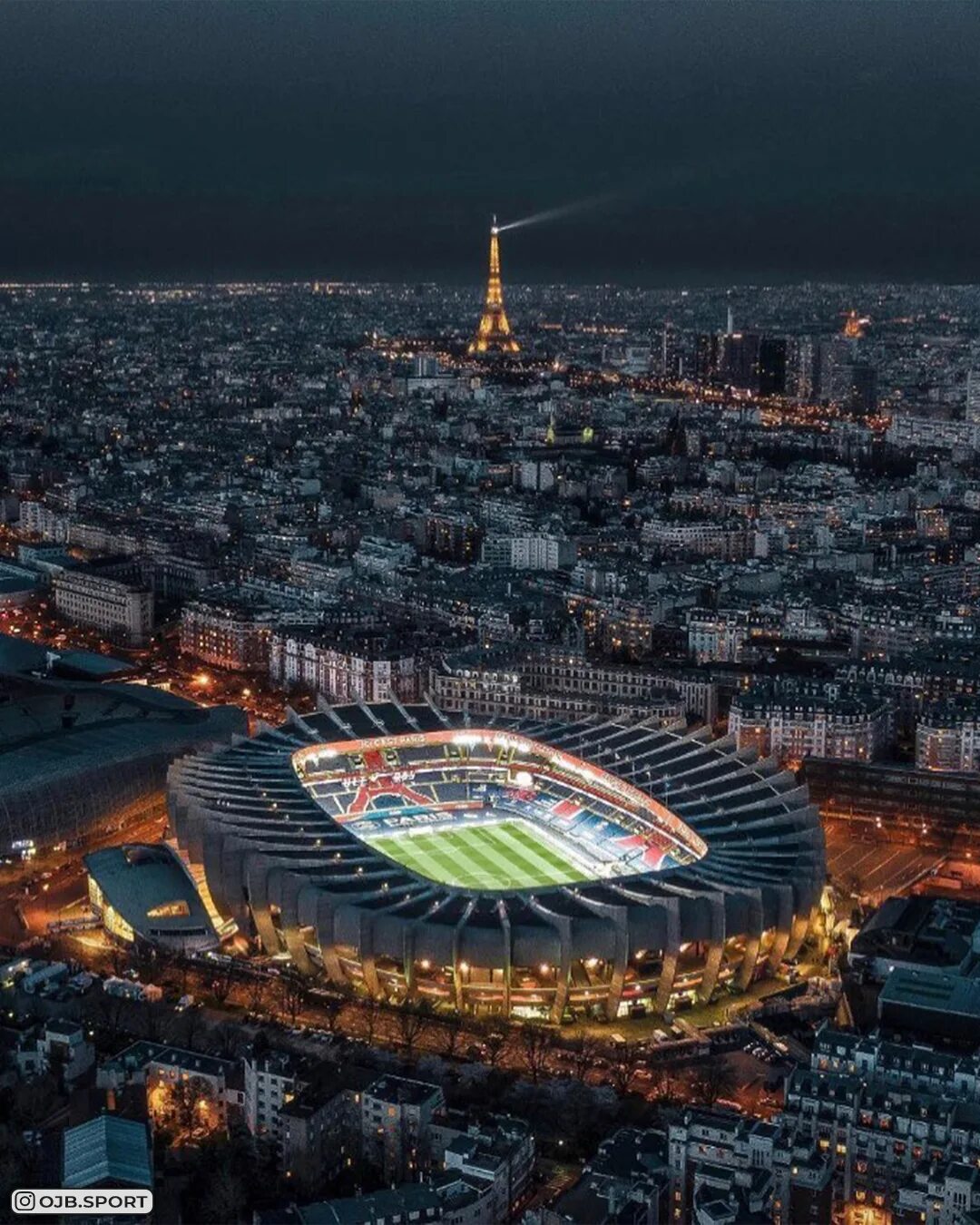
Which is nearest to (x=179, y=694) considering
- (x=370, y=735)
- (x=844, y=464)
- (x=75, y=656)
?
(x=75, y=656)

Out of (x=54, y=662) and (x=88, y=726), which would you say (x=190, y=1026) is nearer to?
(x=88, y=726)

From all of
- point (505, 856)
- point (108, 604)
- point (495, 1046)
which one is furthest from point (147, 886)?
point (108, 604)

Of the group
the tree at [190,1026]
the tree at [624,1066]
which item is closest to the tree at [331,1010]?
the tree at [190,1026]

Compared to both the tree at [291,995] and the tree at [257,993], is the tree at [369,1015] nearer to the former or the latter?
the tree at [291,995]

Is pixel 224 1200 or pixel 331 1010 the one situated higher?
pixel 224 1200

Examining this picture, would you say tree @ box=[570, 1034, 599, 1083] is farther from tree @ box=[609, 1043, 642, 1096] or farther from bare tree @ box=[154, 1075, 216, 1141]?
bare tree @ box=[154, 1075, 216, 1141]
